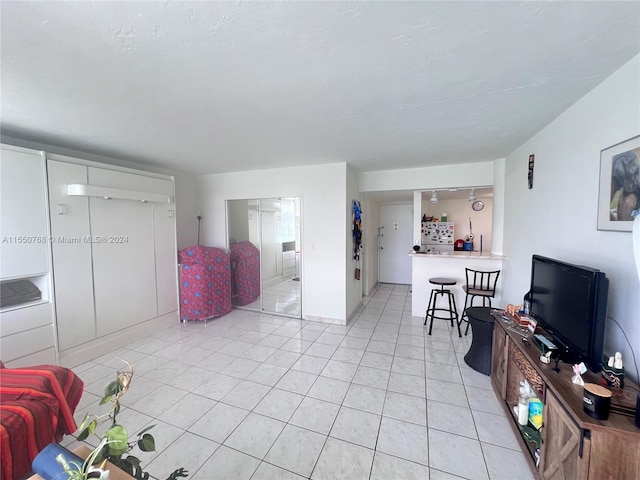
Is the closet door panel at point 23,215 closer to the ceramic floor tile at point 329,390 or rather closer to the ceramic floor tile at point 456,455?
the ceramic floor tile at point 329,390

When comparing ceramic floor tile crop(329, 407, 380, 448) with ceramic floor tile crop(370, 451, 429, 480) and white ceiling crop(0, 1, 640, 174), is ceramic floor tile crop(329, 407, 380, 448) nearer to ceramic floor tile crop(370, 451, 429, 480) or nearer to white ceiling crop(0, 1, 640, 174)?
ceramic floor tile crop(370, 451, 429, 480)

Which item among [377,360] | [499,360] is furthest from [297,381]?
[499,360]

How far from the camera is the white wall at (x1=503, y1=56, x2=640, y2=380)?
1440 millimetres

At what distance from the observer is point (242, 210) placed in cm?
476

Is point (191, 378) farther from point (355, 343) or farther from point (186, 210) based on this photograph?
point (186, 210)

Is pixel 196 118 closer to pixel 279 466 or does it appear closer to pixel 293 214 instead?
pixel 293 214

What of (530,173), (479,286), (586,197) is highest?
(530,173)

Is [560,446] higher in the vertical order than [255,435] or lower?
higher

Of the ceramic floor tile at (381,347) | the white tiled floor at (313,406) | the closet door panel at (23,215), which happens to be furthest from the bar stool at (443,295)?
the closet door panel at (23,215)

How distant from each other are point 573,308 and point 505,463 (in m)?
1.08

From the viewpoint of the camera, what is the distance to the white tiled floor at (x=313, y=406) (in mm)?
1689

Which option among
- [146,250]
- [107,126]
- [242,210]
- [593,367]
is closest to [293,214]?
[242,210]

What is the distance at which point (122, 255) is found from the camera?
3.32 metres

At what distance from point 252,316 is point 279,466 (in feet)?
9.83
